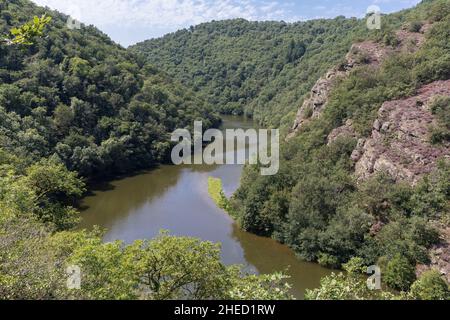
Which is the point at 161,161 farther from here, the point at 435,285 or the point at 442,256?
the point at 435,285

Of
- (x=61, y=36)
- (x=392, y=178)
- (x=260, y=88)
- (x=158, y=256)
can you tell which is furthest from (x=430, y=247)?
(x=260, y=88)

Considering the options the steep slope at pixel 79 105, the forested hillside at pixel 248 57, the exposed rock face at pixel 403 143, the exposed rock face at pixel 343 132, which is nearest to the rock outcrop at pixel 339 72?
the exposed rock face at pixel 343 132

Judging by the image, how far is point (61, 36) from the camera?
70562 mm

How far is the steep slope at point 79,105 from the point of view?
170 feet

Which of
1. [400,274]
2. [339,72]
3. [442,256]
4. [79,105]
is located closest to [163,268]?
[400,274]

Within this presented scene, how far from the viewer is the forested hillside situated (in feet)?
372

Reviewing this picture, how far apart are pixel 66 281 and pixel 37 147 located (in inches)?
1499

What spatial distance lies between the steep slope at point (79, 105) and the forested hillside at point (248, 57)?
32.8m

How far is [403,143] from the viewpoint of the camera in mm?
35250

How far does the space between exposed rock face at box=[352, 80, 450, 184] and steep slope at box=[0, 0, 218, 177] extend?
33373 millimetres

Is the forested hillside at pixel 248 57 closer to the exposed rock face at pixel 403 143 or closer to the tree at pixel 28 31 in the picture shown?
the exposed rock face at pixel 403 143

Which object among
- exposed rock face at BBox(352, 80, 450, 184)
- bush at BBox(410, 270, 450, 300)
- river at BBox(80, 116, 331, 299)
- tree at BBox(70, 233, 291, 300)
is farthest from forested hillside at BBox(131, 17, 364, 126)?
tree at BBox(70, 233, 291, 300)

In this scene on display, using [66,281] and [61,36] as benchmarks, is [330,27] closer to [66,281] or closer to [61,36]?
[61,36]

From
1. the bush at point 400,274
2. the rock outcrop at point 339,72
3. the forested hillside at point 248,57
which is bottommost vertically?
the bush at point 400,274
